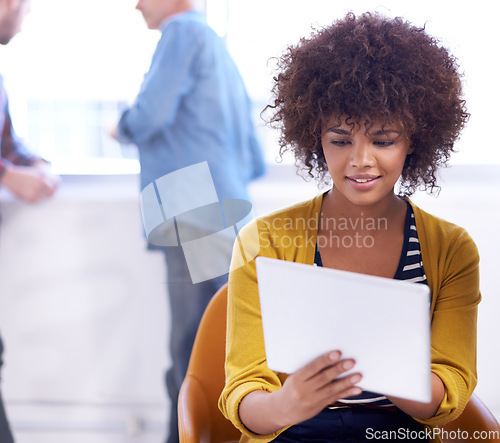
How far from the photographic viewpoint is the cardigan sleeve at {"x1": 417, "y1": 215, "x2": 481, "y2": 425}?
78 centimetres

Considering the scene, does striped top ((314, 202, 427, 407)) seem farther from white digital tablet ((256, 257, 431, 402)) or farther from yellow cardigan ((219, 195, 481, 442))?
white digital tablet ((256, 257, 431, 402))

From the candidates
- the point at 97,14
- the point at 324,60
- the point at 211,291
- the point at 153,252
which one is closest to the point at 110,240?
the point at 153,252

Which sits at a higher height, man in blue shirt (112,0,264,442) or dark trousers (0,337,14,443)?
man in blue shirt (112,0,264,442)

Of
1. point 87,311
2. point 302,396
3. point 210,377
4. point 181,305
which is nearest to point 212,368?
point 210,377

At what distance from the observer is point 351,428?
81 cm

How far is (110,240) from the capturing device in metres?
1.72

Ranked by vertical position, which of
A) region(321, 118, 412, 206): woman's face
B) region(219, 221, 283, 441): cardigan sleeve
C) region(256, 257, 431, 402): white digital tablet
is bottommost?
region(219, 221, 283, 441): cardigan sleeve

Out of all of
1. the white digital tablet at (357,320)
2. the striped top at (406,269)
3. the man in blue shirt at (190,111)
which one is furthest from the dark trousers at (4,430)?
the white digital tablet at (357,320)

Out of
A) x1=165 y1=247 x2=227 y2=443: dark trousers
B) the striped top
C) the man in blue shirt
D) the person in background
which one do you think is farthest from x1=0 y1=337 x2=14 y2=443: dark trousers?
the striped top

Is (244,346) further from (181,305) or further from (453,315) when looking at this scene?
(181,305)

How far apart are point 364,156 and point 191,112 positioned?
29.7 inches

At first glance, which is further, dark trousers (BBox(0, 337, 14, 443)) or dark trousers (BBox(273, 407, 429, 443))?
dark trousers (BBox(0, 337, 14, 443))

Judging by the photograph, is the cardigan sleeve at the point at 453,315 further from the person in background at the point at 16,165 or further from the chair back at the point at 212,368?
the person in background at the point at 16,165

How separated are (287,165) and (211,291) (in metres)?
0.46
